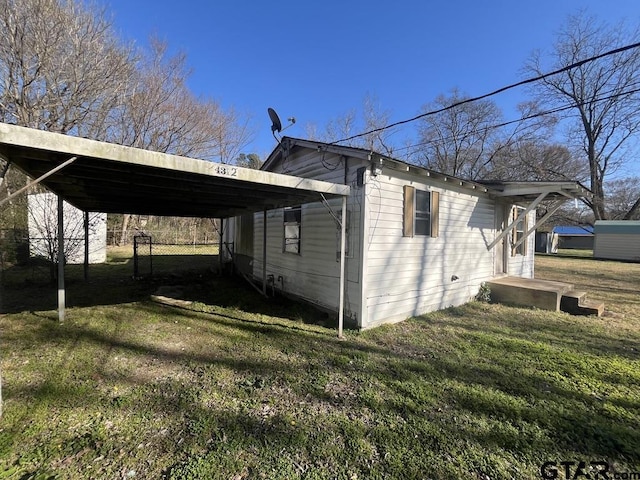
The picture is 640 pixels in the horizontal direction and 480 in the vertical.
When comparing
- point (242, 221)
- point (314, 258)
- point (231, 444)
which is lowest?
point (231, 444)

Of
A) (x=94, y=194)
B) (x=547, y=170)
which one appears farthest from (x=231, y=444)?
(x=547, y=170)

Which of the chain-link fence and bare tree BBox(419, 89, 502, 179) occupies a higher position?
bare tree BBox(419, 89, 502, 179)

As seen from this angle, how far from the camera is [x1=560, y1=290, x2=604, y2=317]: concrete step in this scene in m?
6.21

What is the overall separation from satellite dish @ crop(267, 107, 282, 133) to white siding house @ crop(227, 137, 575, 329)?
29cm

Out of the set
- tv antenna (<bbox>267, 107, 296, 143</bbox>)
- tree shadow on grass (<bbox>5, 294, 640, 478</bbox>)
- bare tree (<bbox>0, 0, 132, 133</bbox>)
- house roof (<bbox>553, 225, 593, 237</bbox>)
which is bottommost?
tree shadow on grass (<bbox>5, 294, 640, 478</bbox>)

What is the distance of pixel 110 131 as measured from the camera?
50.9 ft

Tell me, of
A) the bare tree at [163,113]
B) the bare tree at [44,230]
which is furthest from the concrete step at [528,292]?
the bare tree at [163,113]

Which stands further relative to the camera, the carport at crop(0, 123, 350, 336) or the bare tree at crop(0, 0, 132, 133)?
the bare tree at crop(0, 0, 132, 133)

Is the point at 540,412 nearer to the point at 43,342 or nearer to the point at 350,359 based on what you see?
the point at 350,359

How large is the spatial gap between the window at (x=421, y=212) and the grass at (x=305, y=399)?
5.92 ft

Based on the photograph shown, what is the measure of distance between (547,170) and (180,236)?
2755cm

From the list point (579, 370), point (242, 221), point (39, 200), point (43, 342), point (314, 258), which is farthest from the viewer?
point (242, 221)

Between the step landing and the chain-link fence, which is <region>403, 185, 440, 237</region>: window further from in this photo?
the chain-link fence

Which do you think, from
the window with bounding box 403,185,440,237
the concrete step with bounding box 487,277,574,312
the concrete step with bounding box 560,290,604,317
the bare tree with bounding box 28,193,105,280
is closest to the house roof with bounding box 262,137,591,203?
the window with bounding box 403,185,440,237
